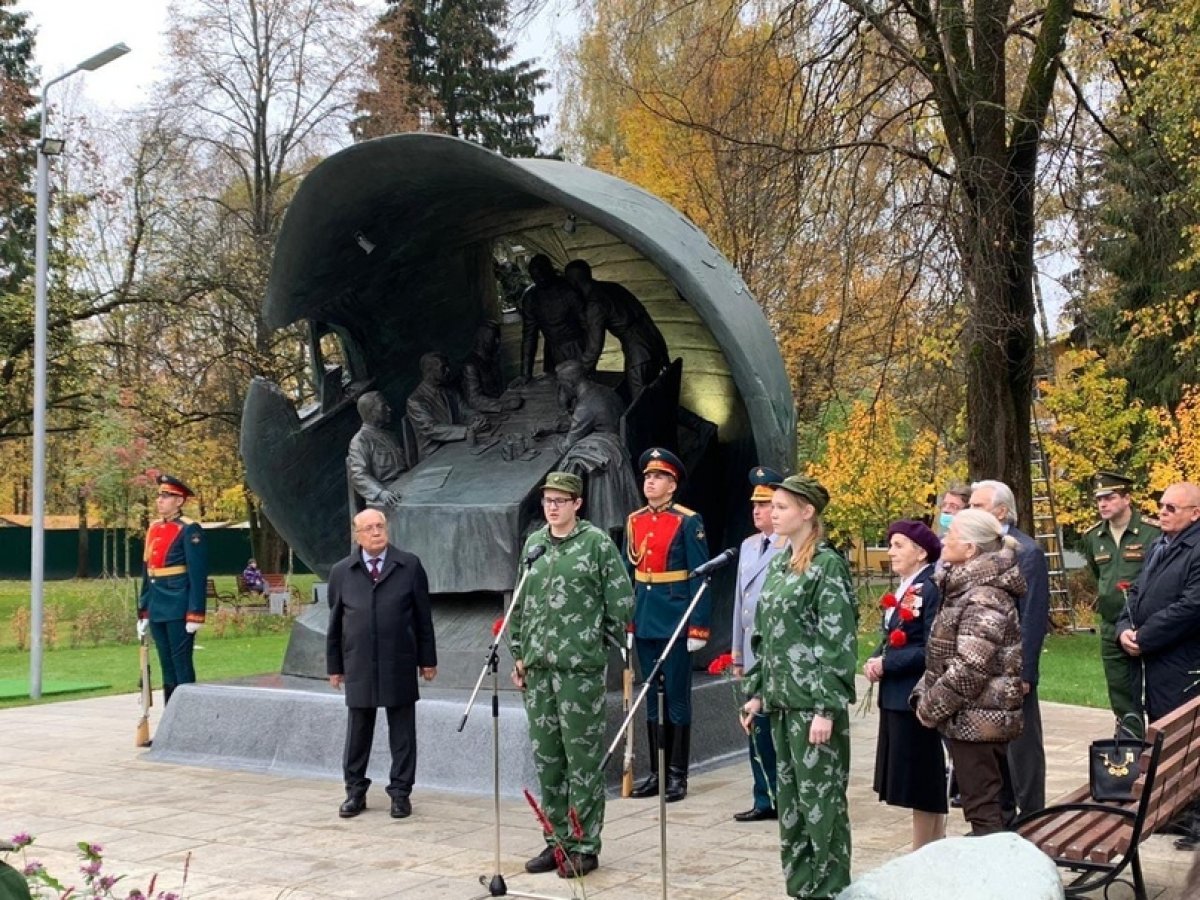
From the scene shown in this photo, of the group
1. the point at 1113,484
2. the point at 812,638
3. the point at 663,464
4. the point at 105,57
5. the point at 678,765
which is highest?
the point at 105,57

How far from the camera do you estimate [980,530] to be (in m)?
5.33

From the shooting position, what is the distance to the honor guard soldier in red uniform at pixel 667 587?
8000 millimetres

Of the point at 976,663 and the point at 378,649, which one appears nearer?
the point at 976,663

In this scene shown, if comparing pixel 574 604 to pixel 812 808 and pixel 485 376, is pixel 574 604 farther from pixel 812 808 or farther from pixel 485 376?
pixel 485 376

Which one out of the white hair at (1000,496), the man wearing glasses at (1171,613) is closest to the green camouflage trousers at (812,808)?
the white hair at (1000,496)

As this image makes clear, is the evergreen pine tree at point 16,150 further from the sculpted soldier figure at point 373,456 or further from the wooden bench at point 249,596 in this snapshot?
the sculpted soldier figure at point 373,456

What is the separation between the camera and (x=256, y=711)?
29.8 ft

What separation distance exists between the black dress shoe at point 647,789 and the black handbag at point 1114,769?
9.25 ft

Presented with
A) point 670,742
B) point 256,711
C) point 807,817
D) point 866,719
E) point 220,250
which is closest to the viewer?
point 807,817

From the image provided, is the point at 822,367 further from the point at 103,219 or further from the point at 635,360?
the point at 103,219

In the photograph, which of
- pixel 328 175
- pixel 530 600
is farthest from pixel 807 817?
pixel 328 175

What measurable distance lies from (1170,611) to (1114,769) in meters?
1.23

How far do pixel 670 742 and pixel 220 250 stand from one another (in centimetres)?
2013

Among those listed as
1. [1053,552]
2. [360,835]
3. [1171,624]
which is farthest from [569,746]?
[1053,552]
